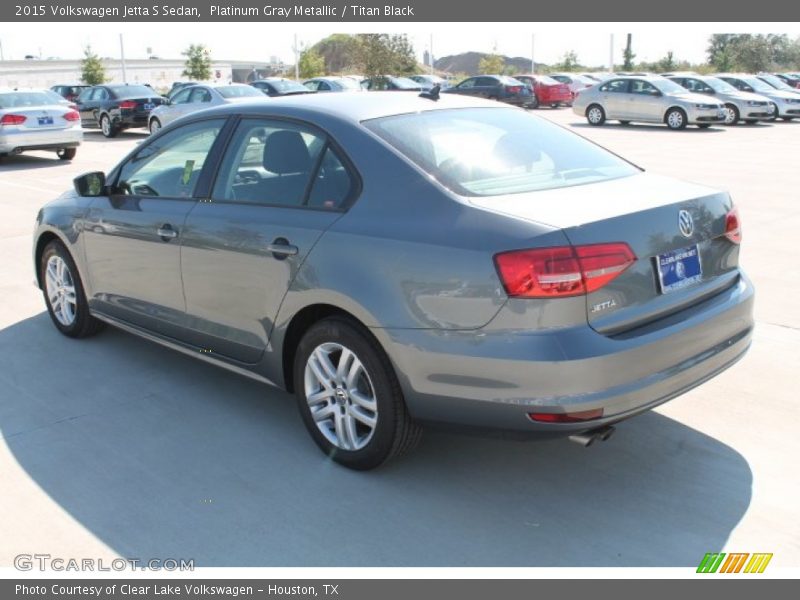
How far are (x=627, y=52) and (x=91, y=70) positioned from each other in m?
37.7

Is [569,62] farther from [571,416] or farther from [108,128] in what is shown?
[571,416]

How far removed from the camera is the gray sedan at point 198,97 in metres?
22.0

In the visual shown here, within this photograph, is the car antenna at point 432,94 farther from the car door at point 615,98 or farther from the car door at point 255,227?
the car door at point 615,98

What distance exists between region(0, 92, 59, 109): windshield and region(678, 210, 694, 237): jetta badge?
16703 millimetres

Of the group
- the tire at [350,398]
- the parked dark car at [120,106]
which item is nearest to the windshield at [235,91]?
the parked dark car at [120,106]

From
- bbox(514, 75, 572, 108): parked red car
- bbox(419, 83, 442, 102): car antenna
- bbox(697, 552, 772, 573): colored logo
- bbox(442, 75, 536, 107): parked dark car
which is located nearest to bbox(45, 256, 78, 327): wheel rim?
bbox(419, 83, 442, 102): car antenna

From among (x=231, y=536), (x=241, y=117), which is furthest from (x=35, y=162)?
(x=231, y=536)

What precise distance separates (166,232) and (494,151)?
1913 millimetres

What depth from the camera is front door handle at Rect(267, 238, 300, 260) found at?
13.1ft

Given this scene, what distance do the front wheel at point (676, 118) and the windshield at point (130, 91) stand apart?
1504 centimetres

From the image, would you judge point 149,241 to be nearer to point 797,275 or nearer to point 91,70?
point 797,275

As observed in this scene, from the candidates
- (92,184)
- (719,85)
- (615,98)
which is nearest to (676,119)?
(615,98)

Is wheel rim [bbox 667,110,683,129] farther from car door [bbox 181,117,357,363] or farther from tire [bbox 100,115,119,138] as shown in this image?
car door [bbox 181,117,357,363]

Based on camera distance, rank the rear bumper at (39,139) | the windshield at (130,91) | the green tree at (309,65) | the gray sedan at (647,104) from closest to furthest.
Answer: the rear bumper at (39,139), the gray sedan at (647,104), the windshield at (130,91), the green tree at (309,65)
